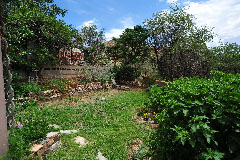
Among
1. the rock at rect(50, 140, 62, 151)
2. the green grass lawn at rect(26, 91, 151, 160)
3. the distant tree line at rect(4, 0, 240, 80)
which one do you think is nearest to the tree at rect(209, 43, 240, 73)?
the distant tree line at rect(4, 0, 240, 80)

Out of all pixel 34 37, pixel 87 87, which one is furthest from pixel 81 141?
pixel 34 37

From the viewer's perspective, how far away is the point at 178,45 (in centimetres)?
998

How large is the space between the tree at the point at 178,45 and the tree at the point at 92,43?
13.7ft

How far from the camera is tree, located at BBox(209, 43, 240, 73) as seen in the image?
9.24 m

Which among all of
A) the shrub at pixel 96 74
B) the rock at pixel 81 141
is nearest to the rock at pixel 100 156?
the rock at pixel 81 141

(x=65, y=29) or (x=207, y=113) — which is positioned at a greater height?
(x=65, y=29)

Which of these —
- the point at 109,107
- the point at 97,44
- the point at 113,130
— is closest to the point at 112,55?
the point at 97,44

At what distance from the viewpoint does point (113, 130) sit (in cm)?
413

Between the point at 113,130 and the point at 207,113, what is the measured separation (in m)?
2.56

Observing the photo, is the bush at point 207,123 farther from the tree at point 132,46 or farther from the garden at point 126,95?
the tree at point 132,46

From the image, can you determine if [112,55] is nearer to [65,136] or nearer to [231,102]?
[65,136]

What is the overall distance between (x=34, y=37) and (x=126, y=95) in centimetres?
596

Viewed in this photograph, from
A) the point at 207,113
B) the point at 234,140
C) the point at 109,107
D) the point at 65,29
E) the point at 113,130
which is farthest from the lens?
the point at 65,29

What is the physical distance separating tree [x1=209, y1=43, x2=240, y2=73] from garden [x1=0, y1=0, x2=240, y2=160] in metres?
0.05
